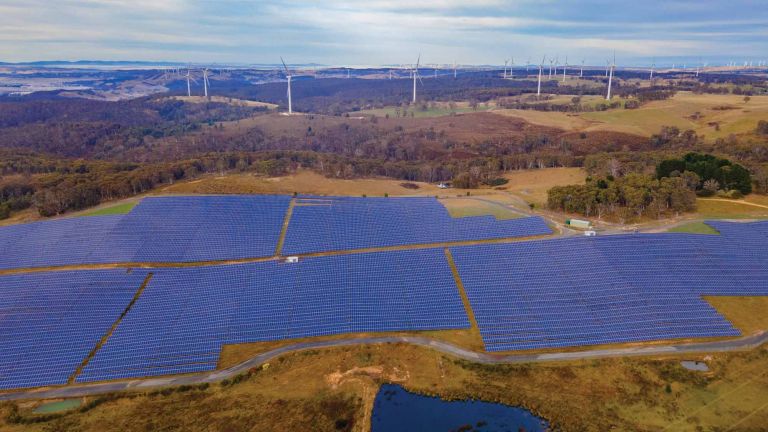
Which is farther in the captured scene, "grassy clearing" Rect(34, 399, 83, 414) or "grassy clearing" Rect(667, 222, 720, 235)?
"grassy clearing" Rect(667, 222, 720, 235)

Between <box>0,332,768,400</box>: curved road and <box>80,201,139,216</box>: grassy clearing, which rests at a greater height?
<box>80,201,139,216</box>: grassy clearing

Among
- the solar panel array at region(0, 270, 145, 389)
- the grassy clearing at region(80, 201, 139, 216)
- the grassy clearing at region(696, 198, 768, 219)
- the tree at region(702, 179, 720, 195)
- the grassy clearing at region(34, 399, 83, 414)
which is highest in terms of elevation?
the tree at region(702, 179, 720, 195)

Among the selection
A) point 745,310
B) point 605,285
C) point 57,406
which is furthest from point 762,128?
point 57,406

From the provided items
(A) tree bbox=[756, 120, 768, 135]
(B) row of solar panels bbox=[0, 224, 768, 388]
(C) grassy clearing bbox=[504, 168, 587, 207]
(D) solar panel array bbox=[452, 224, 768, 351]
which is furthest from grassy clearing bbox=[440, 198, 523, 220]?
(A) tree bbox=[756, 120, 768, 135]

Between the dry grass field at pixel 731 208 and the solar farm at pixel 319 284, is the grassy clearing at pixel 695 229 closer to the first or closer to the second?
the solar farm at pixel 319 284

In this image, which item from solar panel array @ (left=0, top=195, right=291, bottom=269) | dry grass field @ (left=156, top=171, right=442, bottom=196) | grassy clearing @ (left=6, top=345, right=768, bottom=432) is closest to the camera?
grassy clearing @ (left=6, top=345, right=768, bottom=432)

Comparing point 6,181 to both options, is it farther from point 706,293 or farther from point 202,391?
point 706,293

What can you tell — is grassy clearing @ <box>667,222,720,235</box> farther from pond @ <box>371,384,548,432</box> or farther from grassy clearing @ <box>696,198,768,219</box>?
pond @ <box>371,384,548,432</box>
